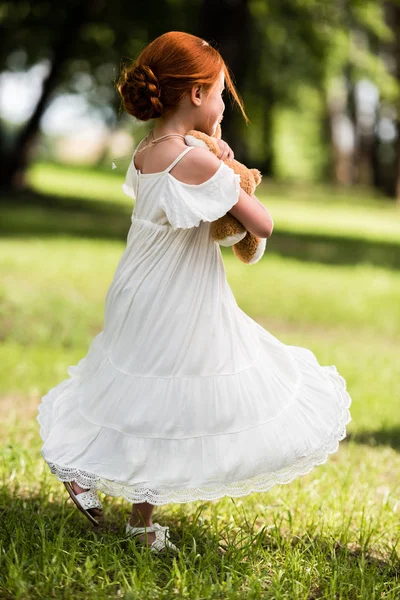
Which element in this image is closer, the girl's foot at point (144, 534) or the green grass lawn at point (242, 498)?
the green grass lawn at point (242, 498)

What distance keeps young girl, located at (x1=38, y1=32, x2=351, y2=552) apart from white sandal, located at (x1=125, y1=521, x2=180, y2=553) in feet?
0.04

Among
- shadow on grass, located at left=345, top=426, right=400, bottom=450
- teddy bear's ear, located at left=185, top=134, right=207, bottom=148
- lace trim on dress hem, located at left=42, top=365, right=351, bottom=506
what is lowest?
shadow on grass, located at left=345, top=426, right=400, bottom=450

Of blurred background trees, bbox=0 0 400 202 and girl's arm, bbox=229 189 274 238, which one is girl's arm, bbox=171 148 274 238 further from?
blurred background trees, bbox=0 0 400 202

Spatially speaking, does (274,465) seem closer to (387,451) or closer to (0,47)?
(387,451)

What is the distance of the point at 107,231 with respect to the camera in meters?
16.1

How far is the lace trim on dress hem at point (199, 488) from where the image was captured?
9.61 ft

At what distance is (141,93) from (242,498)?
6.37 feet

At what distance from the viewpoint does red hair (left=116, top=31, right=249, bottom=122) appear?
298 cm

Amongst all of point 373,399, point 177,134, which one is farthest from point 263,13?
point 177,134

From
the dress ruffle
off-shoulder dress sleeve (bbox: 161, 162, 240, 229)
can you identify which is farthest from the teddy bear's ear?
the dress ruffle

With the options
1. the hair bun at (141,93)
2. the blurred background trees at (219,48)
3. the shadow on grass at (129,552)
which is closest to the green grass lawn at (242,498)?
the shadow on grass at (129,552)

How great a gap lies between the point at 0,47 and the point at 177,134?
19550 mm

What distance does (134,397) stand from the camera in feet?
9.86

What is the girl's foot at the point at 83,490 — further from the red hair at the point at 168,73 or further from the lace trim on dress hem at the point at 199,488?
the red hair at the point at 168,73
